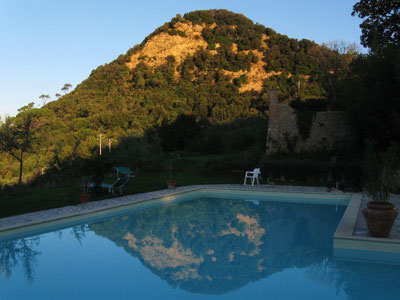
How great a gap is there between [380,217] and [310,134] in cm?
1212

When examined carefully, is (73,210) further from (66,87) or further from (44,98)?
(66,87)

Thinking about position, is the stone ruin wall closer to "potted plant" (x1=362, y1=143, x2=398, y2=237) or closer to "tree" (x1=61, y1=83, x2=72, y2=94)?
"potted plant" (x1=362, y1=143, x2=398, y2=237)

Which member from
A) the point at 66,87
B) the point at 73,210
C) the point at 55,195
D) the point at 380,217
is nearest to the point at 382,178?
the point at 380,217

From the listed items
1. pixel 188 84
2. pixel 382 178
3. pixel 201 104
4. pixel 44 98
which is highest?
pixel 188 84

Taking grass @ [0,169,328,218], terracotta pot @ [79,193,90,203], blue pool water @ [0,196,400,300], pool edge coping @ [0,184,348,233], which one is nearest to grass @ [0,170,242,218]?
grass @ [0,169,328,218]

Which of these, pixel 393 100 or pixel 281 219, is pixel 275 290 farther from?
→ pixel 393 100

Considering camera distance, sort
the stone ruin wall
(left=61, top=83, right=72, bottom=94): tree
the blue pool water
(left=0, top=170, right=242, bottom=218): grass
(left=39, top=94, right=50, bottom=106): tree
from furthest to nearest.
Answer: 1. (left=61, top=83, right=72, bottom=94): tree
2. (left=39, top=94, right=50, bottom=106): tree
3. the stone ruin wall
4. (left=0, top=170, right=242, bottom=218): grass
5. the blue pool water

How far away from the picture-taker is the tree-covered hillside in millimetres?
31859

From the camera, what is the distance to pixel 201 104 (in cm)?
4059

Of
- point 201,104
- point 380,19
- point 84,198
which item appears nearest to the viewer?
point 84,198

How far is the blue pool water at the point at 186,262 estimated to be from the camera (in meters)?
4.29

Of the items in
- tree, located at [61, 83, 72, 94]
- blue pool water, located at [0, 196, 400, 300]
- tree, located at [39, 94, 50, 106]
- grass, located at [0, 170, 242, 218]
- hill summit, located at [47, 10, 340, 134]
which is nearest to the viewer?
blue pool water, located at [0, 196, 400, 300]

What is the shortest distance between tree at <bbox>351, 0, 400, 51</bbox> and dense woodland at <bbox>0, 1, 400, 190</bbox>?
2.9 inches

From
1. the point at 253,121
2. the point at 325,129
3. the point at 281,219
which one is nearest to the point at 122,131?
the point at 253,121
